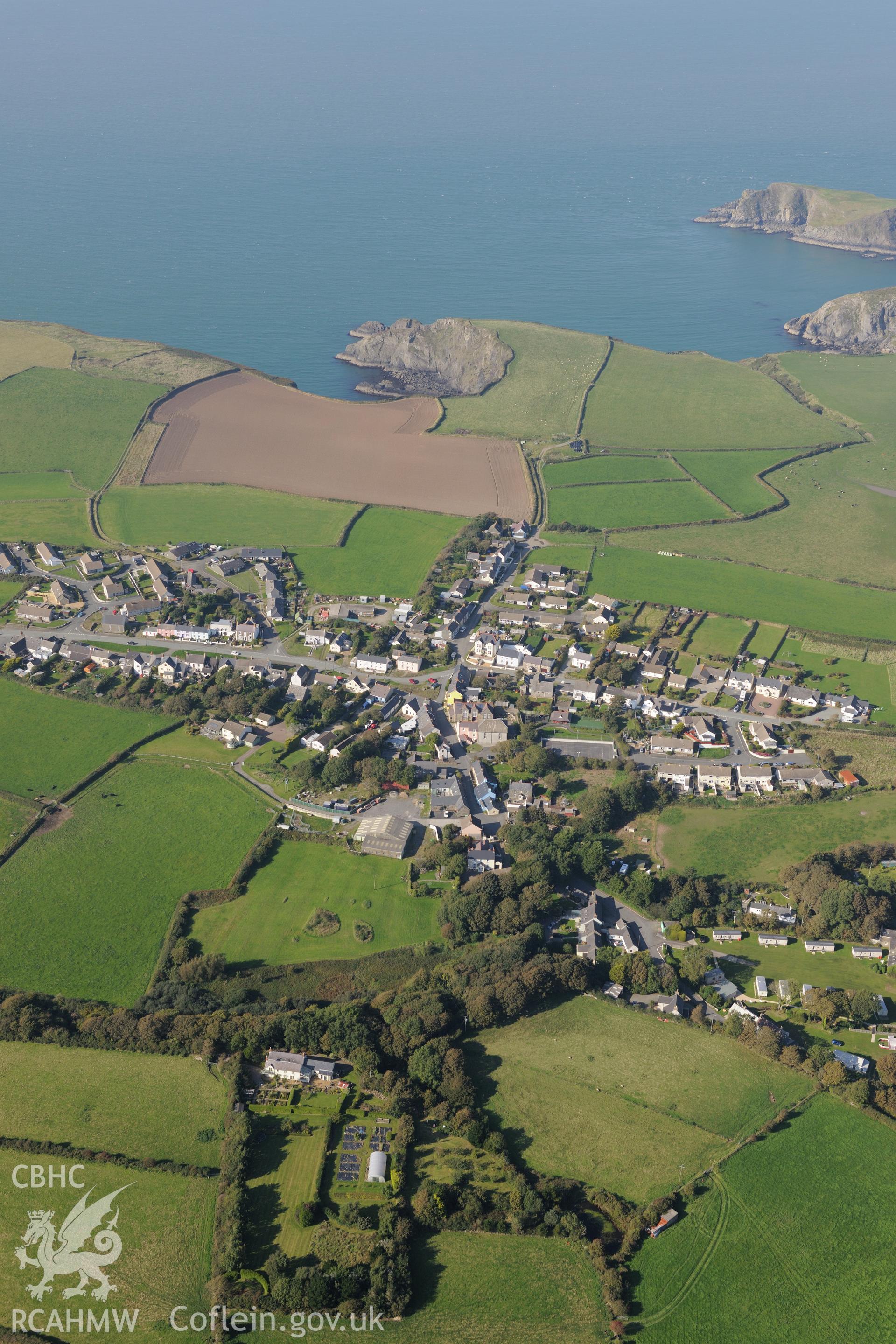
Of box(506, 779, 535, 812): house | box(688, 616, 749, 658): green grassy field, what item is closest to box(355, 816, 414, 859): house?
box(506, 779, 535, 812): house

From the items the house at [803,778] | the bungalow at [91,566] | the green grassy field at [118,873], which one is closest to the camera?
the green grassy field at [118,873]

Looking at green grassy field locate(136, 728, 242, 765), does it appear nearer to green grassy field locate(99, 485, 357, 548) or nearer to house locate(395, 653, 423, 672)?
house locate(395, 653, 423, 672)

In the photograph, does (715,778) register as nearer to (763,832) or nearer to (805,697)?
(763,832)

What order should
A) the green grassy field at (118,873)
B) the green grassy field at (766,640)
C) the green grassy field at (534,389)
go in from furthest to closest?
1. the green grassy field at (534,389)
2. the green grassy field at (766,640)
3. the green grassy field at (118,873)

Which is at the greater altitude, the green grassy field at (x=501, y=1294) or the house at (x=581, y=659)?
the house at (x=581, y=659)

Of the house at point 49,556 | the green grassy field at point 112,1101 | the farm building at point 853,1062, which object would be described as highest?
the house at point 49,556

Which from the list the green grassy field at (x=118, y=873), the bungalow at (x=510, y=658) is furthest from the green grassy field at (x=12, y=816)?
the bungalow at (x=510, y=658)

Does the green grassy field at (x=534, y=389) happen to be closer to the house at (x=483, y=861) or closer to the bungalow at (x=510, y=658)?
the bungalow at (x=510, y=658)
